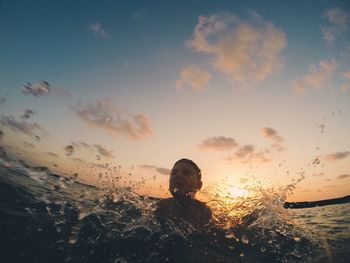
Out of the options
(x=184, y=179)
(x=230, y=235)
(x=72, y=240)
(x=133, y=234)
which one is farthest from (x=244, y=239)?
(x=72, y=240)

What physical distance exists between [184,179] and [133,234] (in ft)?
9.26

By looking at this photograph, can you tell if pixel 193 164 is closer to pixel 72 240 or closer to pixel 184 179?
pixel 184 179

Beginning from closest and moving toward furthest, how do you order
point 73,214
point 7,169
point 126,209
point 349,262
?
point 349,262, point 73,214, point 126,209, point 7,169

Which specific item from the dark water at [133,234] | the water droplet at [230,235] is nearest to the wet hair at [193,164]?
the dark water at [133,234]

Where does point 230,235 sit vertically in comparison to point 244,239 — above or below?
above

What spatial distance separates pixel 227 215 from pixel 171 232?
2736 mm

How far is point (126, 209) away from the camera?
7.79 metres

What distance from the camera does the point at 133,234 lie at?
19.0 ft

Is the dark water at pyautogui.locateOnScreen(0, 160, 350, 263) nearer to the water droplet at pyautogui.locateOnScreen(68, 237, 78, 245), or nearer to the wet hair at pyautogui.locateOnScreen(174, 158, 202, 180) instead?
the water droplet at pyautogui.locateOnScreen(68, 237, 78, 245)

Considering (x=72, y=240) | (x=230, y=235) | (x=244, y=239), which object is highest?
(x=72, y=240)

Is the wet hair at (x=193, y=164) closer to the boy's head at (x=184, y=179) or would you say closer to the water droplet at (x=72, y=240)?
the boy's head at (x=184, y=179)

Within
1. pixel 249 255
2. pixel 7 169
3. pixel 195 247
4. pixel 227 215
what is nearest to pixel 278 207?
pixel 227 215

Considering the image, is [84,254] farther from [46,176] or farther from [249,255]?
[46,176]

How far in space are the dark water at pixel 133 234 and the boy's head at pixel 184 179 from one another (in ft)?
3.04
